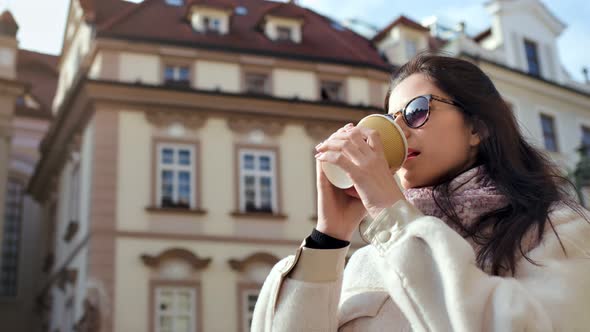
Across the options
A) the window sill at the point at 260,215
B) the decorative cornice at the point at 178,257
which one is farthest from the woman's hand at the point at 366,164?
the window sill at the point at 260,215

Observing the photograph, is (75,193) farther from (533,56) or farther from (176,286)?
(533,56)

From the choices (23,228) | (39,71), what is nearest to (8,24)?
(23,228)

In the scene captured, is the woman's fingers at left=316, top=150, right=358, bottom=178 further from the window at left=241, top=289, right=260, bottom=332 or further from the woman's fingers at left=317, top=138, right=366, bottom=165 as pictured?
the window at left=241, top=289, right=260, bottom=332

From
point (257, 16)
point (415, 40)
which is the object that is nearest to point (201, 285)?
point (257, 16)

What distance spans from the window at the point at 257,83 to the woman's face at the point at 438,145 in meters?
17.6

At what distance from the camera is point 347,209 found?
1.80m

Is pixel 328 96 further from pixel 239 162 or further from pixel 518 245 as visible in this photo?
pixel 518 245

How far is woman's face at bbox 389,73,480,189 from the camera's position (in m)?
1.91

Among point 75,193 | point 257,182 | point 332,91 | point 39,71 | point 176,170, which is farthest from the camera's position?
point 39,71

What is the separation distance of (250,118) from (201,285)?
4080 millimetres

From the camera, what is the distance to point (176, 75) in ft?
61.9

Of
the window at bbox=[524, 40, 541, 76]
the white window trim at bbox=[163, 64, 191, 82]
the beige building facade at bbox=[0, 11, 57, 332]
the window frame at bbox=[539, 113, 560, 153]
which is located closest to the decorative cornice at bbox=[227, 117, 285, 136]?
the white window trim at bbox=[163, 64, 191, 82]

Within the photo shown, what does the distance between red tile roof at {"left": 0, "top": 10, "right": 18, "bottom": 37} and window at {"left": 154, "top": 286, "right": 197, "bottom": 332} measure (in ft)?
26.8

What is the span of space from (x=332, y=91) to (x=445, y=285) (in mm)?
18938
